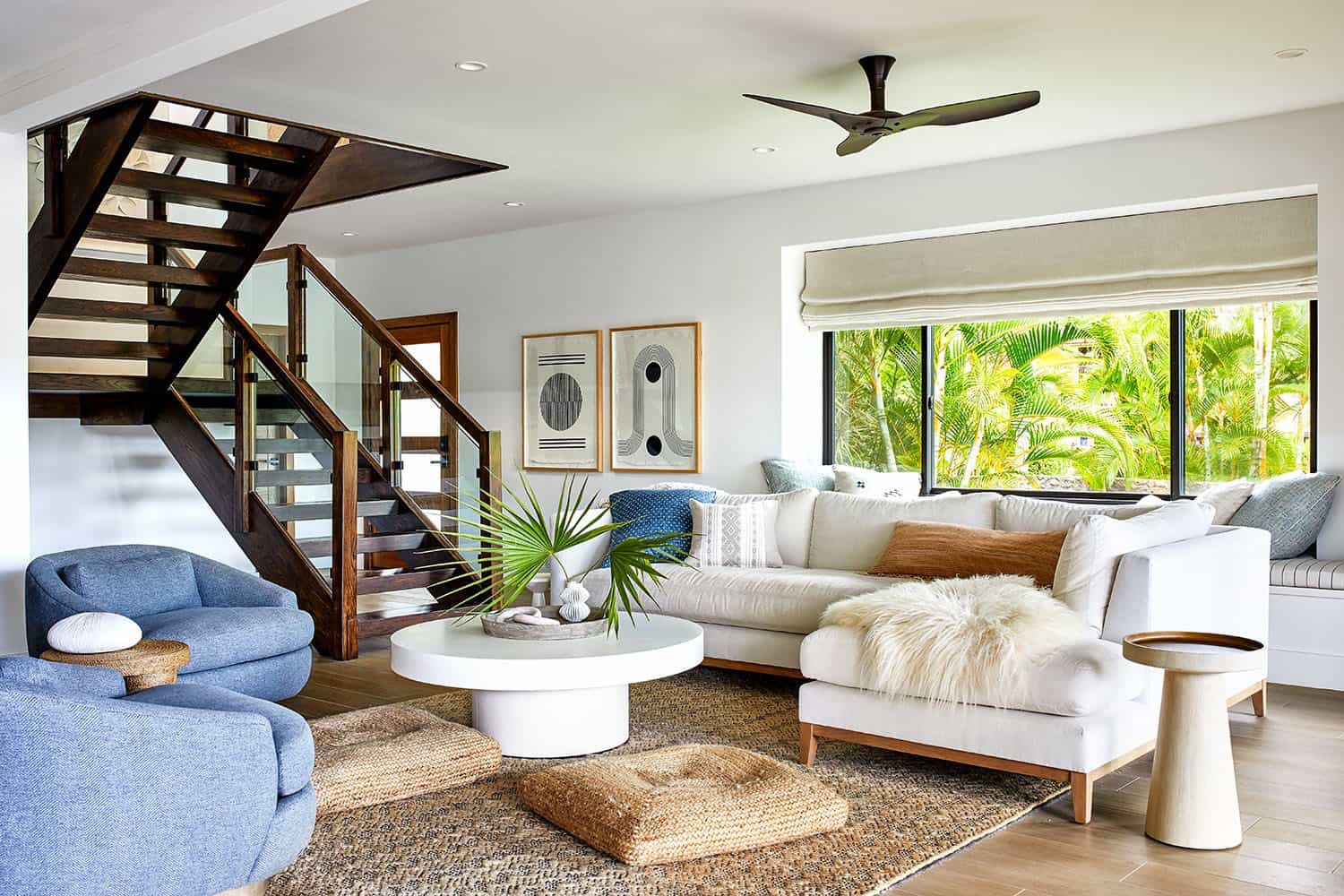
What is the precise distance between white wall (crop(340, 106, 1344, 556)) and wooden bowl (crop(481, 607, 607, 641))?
10.0 feet

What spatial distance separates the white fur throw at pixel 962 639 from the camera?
340 centimetres

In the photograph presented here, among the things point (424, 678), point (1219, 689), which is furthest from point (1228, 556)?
point (424, 678)

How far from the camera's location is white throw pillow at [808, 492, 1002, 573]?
5047 mm

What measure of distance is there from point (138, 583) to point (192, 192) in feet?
6.12

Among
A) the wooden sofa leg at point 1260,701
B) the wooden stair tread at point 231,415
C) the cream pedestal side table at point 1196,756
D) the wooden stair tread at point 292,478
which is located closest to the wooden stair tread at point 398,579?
the wooden stair tread at point 292,478

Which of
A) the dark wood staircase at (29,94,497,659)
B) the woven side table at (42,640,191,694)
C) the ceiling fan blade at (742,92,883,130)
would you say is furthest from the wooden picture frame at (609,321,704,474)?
the woven side table at (42,640,191,694)

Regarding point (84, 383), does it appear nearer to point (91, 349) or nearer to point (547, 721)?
point (91, 349)

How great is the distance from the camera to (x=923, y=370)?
6.96 m

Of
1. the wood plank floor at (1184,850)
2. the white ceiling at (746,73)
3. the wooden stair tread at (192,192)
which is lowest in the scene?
the wood plank floor at (1184,850)

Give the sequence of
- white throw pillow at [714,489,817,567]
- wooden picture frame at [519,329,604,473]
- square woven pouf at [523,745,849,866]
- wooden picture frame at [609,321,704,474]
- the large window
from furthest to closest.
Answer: wooden picture frame at [519,329,604,473], wooden picture frame at [609,321,704,474], the large window, white throw pillow at [714,489,817,567], square woven pouf at [523,745,849,866]

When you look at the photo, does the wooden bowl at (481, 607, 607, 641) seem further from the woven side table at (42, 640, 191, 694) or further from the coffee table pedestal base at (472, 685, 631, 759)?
the woven side table at (42, 640, 191, 694)

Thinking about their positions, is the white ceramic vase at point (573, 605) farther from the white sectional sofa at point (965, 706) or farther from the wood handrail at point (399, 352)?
the wood handrail at point (399, 352)

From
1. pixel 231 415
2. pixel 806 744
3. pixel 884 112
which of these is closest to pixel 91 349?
pixel 231 415

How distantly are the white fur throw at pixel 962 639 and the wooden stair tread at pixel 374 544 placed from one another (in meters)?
2.92
